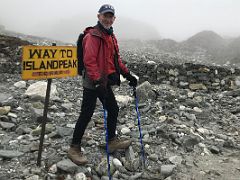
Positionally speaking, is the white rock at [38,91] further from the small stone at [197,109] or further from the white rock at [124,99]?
the small stone at [197,109]

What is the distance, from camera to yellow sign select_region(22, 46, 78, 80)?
4848 millimetres

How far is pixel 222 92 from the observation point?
1198cm

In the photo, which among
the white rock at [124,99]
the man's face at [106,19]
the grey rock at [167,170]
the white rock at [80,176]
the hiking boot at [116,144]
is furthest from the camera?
the white rock at [124,99]

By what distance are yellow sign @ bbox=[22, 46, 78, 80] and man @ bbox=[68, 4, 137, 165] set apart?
0.34 m

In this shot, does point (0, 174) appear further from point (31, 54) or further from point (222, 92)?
point (222, 92)

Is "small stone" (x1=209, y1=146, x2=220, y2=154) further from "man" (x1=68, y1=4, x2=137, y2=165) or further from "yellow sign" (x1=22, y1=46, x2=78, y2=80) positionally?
"yellow sign" (x1=22, y1=46, x2=78, y2=80)

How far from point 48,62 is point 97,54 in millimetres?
841

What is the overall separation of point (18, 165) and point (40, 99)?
3715 mm

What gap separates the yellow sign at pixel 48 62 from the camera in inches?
191

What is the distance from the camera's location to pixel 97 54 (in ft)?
16.9

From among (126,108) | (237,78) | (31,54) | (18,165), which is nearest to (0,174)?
(18,165)

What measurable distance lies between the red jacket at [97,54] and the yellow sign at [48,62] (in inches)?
15.8

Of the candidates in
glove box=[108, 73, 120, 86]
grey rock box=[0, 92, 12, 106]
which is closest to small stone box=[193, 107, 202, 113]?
glove box=[108, 73, 120, 86]

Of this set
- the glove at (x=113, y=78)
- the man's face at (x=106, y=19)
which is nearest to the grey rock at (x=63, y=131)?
the glove at (x=113, y=78)
